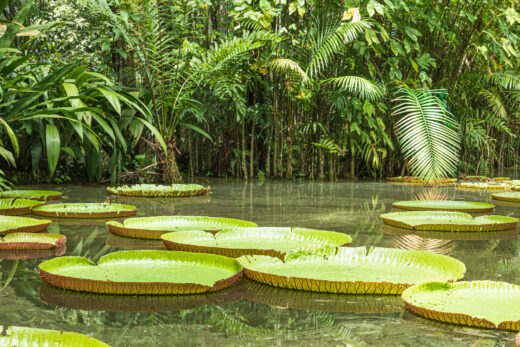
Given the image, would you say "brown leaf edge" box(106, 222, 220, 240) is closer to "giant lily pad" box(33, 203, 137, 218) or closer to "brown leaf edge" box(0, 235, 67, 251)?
"brown leaf edge" box(0, 235, 67, 251)

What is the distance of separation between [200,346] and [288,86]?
536cm

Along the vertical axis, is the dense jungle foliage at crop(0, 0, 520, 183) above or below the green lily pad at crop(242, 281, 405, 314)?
above

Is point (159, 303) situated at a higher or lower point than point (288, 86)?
lower

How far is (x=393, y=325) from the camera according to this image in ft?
3.91

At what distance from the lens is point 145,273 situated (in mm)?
1546

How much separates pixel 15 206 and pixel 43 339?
2284 millimetres

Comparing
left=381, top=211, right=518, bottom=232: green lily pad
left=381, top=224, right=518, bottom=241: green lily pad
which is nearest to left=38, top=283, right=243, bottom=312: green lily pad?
left=381, top=224, right=518, bottom=241: green lily pad

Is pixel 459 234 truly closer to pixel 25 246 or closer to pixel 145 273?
pixel 145 273

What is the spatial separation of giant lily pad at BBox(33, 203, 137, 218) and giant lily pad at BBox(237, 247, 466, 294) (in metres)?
1.44

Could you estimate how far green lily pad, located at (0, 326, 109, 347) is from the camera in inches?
35.0

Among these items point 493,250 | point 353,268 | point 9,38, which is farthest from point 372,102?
Answer: point 353,268

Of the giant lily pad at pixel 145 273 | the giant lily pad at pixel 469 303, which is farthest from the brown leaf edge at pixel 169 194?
the giant lily pad at pixel 469 303

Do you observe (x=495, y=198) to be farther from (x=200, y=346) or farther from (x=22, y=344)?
(x=22, y=344)

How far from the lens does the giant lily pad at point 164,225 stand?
228 cm
